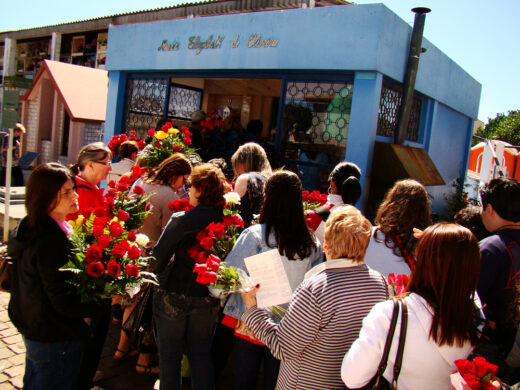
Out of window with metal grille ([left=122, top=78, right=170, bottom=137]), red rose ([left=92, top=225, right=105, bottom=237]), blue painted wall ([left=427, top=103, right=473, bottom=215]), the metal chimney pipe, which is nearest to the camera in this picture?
red rose ([left=92, top=225, right=105, bottom=237])

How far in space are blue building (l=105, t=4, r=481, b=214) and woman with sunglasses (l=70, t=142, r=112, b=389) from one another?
10.7ft

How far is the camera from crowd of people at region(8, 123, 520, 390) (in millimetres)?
1809

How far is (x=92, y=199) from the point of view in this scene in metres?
3.47

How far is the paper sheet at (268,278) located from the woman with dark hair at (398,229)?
862 mm

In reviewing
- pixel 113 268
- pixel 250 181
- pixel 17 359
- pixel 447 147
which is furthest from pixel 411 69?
pixel 17 359

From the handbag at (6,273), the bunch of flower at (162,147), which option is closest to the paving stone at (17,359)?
the handbag at (6,273)

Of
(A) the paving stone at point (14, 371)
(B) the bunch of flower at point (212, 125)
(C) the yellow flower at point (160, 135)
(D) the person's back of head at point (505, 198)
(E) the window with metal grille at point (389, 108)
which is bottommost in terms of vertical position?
(A) the paving stone at point (14, 371)

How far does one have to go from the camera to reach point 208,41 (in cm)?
706

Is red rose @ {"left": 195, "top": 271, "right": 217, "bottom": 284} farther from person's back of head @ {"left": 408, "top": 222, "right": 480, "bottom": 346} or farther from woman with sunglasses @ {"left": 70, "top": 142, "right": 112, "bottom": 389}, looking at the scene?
woman with sunglasses @ {"left": 70, "top": 142, "right": 112, "bottom": 389}

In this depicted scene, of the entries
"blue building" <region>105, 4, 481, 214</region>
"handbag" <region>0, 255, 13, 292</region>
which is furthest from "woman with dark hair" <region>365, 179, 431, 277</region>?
"blue building" <region>105, 4, 481, 214</region>

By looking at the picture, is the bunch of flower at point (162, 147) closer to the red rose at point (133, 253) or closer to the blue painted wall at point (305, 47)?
the blue painted wall at point (305, 47)

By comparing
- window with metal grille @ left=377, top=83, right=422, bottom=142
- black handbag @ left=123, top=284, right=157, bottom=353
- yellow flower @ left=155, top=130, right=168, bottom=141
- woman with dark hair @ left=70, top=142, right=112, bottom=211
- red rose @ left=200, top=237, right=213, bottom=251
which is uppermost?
window with metal grille @ left=377, top=83, right=422, bottom=142

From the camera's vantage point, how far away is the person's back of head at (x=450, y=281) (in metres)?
1.78

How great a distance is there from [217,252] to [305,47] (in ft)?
13.0
